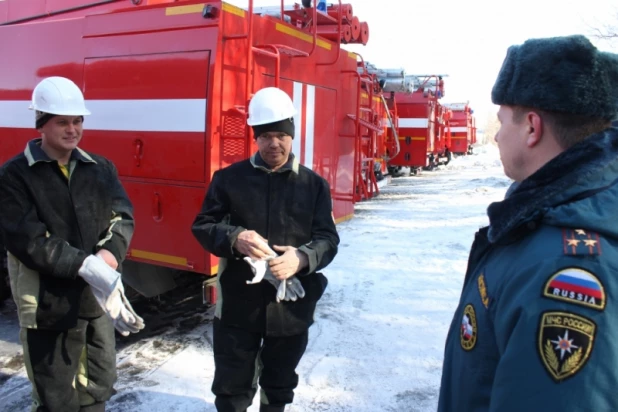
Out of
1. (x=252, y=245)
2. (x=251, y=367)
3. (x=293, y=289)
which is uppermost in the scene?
(x=252, y=245)

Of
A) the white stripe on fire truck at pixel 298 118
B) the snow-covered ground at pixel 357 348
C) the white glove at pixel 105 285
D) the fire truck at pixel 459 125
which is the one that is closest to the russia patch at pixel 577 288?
the white glove at pixel 105 285

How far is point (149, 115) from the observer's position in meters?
3.93

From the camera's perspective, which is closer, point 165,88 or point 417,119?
point 165,88

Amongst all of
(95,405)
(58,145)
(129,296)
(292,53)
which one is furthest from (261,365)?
(129,296)

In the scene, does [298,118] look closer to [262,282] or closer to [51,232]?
[262,282]

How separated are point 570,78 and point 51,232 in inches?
88.9

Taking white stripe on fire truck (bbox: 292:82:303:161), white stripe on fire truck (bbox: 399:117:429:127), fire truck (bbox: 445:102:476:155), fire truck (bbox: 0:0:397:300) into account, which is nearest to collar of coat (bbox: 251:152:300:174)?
fire truck (bbox: 0:0:397:300)

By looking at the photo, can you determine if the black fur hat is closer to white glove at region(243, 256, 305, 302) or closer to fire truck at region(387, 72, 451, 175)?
white glove at region(243, 256, 305, 302)

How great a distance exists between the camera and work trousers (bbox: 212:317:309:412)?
2660mm

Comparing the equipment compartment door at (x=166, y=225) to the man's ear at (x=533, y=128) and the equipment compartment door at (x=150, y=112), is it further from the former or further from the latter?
the man's ear at (x=533, y=128)

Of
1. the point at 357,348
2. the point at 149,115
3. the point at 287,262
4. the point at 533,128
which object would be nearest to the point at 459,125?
the point at 357,348

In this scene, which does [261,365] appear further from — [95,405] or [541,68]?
[541,68]

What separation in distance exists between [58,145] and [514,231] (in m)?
2.17

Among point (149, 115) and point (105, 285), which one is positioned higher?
point (149, 115)
